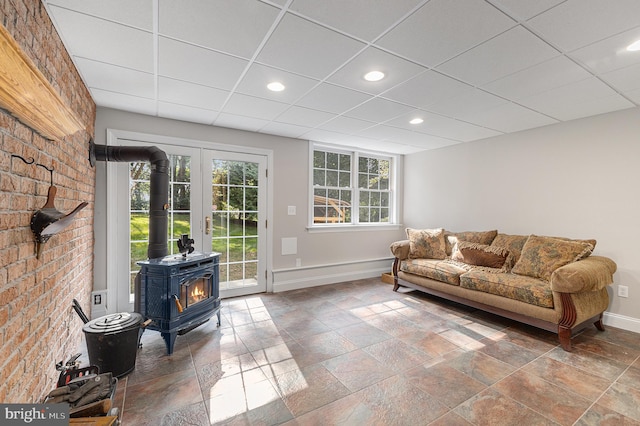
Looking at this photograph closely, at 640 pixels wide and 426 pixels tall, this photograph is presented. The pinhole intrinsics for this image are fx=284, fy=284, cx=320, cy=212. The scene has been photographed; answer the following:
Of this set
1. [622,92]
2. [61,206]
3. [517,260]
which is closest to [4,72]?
[61,206]

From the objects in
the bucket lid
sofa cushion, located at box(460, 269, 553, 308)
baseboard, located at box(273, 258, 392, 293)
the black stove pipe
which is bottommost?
baseboard, located at box(273, 258, 392, 293)

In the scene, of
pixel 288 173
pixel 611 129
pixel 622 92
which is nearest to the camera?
pixel 622 92

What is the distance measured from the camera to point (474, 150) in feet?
14.7

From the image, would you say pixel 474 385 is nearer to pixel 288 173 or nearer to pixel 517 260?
pixel 517 260

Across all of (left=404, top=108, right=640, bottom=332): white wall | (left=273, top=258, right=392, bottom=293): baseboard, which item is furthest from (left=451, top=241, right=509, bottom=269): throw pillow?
(left=273, top=258, right=392, bottom=293): baseboard

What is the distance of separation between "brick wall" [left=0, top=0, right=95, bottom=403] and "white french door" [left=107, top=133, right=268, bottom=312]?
90cm

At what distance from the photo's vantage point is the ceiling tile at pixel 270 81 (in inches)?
91.1

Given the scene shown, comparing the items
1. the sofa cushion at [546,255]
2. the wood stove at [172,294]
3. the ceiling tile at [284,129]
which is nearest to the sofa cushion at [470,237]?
the sofa cushion at [546,255]

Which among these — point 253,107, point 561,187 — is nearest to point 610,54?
point 561,187

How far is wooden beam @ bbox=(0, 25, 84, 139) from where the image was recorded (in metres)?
0.92

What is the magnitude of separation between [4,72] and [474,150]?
499 centimetres

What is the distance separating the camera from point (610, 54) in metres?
1.98

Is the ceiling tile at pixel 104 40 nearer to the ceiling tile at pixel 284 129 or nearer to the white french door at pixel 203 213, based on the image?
the white french door at pixel 203 213

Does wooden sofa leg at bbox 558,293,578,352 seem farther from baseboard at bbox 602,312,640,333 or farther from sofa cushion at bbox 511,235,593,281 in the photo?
baseboard at bbox 602,312,640,333
